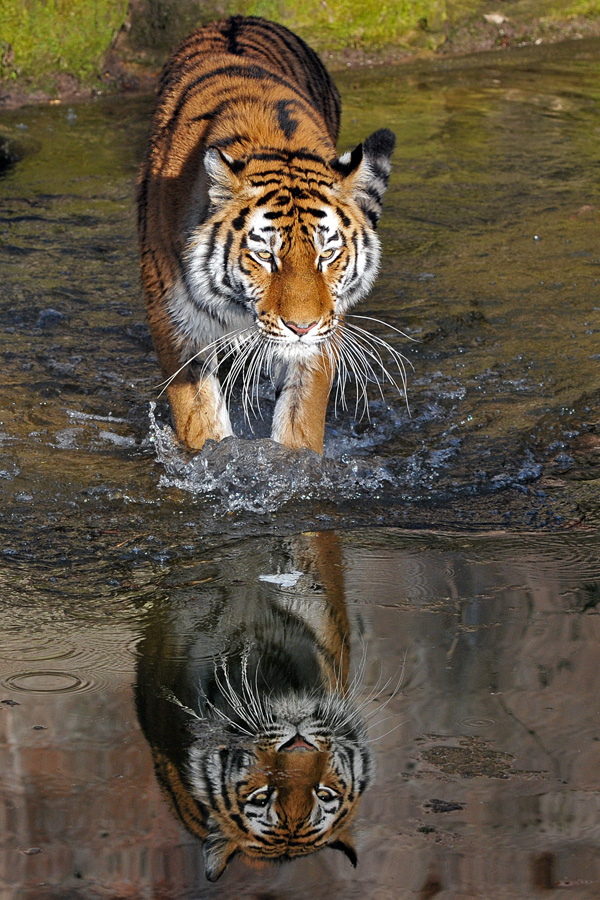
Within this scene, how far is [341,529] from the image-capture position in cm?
296

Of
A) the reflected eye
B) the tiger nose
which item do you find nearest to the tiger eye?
the reflected eye

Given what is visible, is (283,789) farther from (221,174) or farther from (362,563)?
(221,174)

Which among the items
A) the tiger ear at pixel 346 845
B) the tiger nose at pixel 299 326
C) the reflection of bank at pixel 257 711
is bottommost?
the tiger ear at pixel 346 845

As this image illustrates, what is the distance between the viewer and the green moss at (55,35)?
27.0 feet

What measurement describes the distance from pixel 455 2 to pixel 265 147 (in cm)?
739

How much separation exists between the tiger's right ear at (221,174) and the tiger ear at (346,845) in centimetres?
186

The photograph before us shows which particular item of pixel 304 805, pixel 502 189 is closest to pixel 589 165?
pixel 502 189

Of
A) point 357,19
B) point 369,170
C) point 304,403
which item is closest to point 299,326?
point 304,403

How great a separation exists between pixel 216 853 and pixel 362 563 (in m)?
1.11

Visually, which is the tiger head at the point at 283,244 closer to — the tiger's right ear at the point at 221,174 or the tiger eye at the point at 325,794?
the tiger's right ear at the point at 221,174

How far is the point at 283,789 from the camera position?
1874mm

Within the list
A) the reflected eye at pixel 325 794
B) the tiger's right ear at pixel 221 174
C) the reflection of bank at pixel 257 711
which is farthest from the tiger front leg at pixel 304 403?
the reflected eye at pixel 325 794

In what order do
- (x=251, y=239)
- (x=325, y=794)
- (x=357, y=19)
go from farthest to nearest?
(x=357, y=19), (x=251, y=239), (x=325, y=794)

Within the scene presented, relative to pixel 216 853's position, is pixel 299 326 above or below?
above
